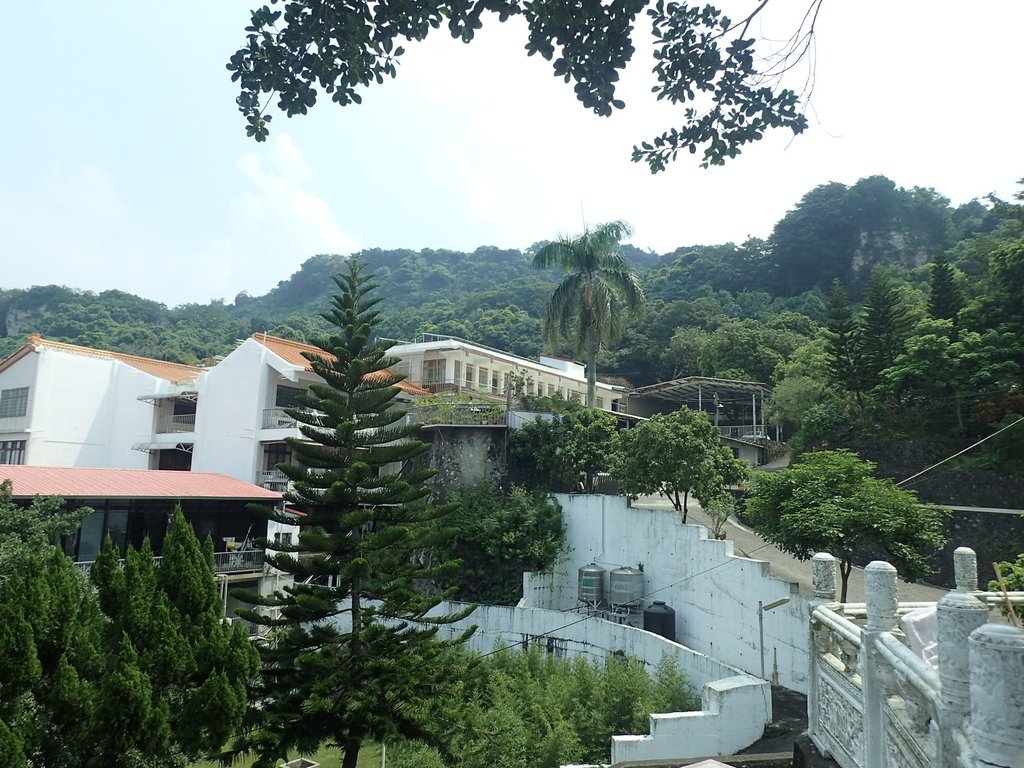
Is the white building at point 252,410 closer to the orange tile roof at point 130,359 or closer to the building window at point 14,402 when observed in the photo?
the orange tile roof at point 130,359

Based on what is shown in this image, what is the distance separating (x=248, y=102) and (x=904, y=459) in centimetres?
1701

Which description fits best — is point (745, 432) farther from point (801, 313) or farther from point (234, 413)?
point (234, 413)

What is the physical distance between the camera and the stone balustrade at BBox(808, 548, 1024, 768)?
2111 mm

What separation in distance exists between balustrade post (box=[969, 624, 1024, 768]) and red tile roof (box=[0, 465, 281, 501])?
560 inches

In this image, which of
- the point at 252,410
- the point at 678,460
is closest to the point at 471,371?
the point at 252,410

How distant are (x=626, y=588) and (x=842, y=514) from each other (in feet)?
17.5

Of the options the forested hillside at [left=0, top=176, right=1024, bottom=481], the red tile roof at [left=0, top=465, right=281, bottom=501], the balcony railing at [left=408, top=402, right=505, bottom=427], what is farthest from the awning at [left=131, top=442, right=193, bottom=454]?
the forested hillside at [left=0, top=176, right=1024, bottom=481]

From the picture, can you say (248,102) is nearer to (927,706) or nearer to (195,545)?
(927,706)

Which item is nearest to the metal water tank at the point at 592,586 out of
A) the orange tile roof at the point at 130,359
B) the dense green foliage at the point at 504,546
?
the dense green foliage at the point at 504,546

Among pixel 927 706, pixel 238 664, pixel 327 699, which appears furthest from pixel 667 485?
pixel 927 706

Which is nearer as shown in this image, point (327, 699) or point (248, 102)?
point (248, 102)

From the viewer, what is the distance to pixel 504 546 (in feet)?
48.1

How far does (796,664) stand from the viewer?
9.80m

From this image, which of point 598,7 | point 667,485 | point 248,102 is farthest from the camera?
point 667,485
